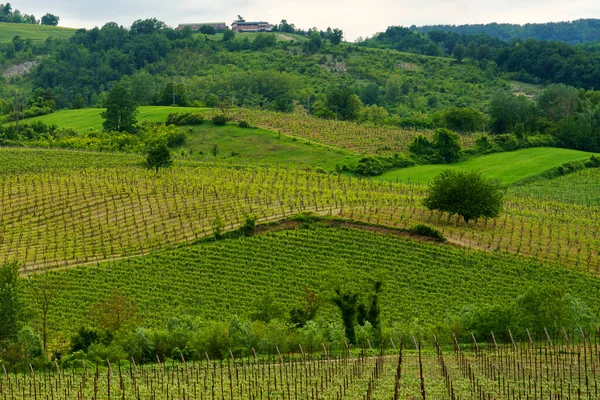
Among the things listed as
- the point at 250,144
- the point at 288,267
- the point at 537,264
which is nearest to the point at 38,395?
the point at 288,267

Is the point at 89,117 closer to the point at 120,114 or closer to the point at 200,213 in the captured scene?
the point at 120,114

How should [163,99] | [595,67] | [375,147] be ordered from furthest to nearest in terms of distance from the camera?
1. [595,67]
2. [163,99]
3. [375,147]

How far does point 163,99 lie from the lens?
163750 mm

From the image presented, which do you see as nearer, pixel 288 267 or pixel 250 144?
pixel 288 267

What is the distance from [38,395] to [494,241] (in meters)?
40.5

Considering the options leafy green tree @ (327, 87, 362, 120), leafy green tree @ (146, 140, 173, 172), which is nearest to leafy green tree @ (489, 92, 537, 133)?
leafy green tree @ (327, 87, 362, 120)

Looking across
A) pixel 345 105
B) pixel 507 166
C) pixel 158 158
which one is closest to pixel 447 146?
pixel 507 166

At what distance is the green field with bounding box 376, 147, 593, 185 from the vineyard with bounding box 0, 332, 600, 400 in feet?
188

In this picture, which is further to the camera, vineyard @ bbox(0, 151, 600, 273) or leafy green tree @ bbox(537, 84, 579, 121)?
leafy green tree @ bbox(537, 84, 579, 121)

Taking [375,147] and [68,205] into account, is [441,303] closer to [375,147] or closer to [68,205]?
[68,205]

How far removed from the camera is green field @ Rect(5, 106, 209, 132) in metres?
Answer: 145

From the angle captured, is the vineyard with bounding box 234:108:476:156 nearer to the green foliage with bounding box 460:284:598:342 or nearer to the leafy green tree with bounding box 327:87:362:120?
the leafy green tree with bounding box 327:87:362:120

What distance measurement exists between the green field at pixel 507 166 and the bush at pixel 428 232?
31666 millimetres

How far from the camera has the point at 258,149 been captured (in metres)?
121
